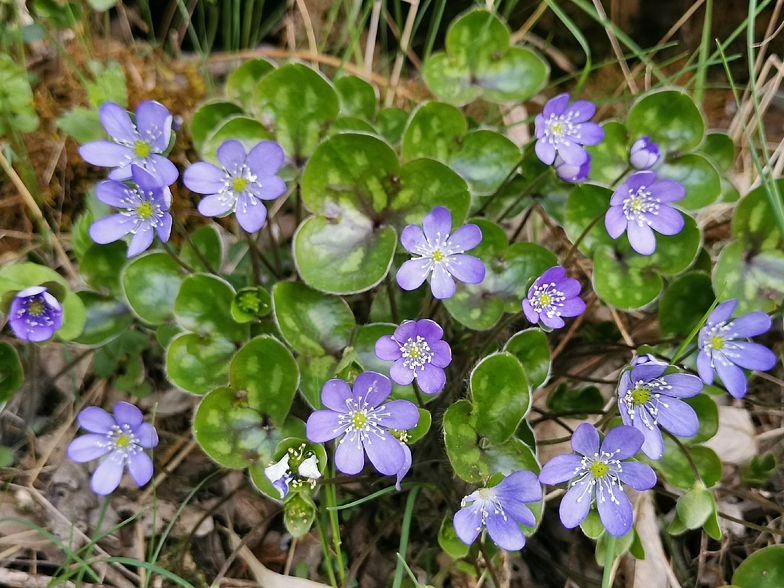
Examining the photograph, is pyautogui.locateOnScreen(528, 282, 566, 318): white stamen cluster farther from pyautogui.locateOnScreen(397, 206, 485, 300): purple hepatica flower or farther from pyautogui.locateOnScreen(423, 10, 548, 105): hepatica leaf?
pyautogui.locateOnScreen(423, 10, 548, 105): hepatica leaf

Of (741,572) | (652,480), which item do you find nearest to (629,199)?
(652,480)

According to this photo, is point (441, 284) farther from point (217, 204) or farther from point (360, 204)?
point (217, 204)

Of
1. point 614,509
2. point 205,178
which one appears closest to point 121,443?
point 205,178

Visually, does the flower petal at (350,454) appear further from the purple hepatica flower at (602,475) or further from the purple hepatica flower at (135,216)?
the purple hepatica flower at (135,216)

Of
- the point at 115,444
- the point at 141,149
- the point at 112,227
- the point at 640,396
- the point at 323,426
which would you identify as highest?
the point at 141,149

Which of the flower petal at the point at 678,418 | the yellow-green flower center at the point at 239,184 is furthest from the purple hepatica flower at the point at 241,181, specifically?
the flower petal at the point at 678,418

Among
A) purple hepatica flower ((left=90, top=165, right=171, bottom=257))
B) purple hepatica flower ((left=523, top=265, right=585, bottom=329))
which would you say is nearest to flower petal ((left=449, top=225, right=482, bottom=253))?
purple hepatica flower ((left=523, top=265, right=585, bottom=329))
